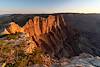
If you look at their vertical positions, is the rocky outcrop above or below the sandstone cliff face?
above

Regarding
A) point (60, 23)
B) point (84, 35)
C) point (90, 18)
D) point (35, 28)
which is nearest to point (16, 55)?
point (35, 28)

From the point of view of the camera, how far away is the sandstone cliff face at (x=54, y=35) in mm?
60209

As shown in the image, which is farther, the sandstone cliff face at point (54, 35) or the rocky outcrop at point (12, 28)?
the sandstone cliff face at point (54, 35)

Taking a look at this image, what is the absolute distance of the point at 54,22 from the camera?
72.1m

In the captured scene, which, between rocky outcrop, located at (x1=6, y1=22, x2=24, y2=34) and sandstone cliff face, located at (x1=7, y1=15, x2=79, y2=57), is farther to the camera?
sandstone cliff face, located at (x1=7, y1=15, x2=79, y2=57)

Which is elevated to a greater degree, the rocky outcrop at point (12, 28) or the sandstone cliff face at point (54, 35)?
the rocky outcrop at point (12, 28)

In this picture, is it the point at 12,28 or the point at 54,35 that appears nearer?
the point at 12,28

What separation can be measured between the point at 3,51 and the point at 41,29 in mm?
49119

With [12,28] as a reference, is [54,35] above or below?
below

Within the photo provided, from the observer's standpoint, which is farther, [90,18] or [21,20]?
[90,18]

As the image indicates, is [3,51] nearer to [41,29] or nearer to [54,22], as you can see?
[41,29]

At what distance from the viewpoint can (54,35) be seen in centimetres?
7075

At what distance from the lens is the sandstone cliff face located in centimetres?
6021

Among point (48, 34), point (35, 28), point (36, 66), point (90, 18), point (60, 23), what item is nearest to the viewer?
point (36, 66)
